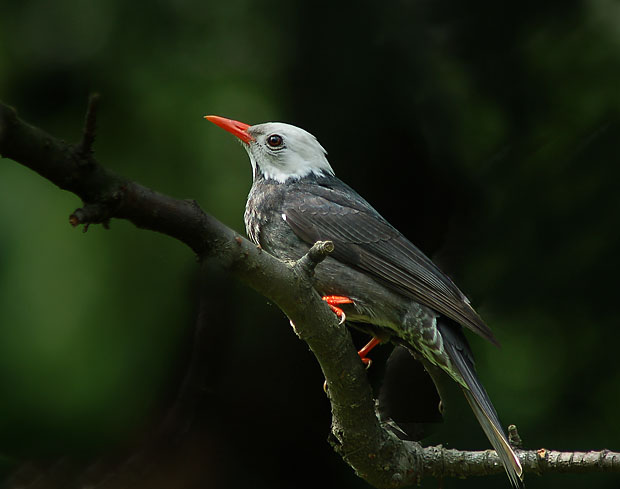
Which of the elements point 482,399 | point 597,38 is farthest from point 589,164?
point 482,399

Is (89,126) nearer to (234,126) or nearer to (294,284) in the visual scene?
(294,284)

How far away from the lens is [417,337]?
3.06 meters

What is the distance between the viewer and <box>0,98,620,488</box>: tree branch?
1.36m

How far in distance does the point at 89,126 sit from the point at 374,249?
2014mm

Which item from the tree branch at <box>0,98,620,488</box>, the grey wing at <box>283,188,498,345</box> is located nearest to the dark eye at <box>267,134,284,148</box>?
the grey wing at <box>283,188,498,345</box>

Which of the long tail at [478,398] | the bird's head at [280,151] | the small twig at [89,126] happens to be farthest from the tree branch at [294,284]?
the bird's head at [280,151]

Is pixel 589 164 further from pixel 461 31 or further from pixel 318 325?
pixel 318 325

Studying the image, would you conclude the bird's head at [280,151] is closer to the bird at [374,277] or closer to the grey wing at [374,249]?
the bird at [374,277]

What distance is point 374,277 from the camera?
10.2 ft

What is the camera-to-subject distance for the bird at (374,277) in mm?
2975

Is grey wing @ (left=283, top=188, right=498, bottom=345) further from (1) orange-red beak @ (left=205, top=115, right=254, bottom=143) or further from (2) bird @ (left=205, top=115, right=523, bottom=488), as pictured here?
(1) orange-red beak @ (left=205, top=115, right=254, bottom=143)

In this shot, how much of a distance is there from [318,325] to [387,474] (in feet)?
2.95

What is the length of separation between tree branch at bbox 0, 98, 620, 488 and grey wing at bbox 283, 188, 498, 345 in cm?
54

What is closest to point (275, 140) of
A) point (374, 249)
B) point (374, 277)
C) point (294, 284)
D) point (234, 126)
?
point (234, 126)
